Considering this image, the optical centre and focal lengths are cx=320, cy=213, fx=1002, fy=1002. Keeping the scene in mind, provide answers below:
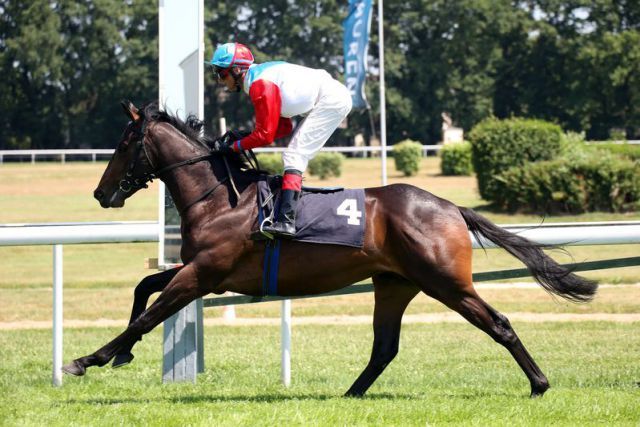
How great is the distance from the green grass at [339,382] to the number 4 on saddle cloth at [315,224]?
0.85 m

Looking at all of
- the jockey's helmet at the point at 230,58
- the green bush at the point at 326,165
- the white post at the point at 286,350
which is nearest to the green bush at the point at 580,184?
the green bush at the point at 326,165

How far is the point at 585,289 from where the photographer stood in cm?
646

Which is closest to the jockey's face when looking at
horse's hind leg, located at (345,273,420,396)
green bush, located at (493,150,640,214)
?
horse's hind leg, located at (345,273,420,396)

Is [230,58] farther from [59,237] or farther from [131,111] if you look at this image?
[59,237]

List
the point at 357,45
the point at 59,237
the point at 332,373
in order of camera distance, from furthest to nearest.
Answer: the point at 357,45
the point at 332,373
the point at 59,237

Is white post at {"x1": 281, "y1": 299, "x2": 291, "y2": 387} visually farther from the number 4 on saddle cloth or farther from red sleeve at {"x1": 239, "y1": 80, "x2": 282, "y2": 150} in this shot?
red sleeve at {"x1": 239, "y1": 80, "x2": 282, "y2": 150}

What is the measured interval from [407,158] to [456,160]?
1.73 meters

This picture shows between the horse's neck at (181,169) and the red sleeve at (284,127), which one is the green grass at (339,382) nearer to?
the horse's neck at (181,169)

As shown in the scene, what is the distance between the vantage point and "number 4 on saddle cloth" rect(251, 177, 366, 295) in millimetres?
6121

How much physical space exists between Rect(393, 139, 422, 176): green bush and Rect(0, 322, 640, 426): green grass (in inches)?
978

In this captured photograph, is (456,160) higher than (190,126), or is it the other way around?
(190,126)

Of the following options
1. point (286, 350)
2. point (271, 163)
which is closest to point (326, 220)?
point (286, 350)

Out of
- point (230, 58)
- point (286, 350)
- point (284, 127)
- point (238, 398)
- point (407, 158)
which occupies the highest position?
point (230, 58)

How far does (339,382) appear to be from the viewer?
7.24 meters
